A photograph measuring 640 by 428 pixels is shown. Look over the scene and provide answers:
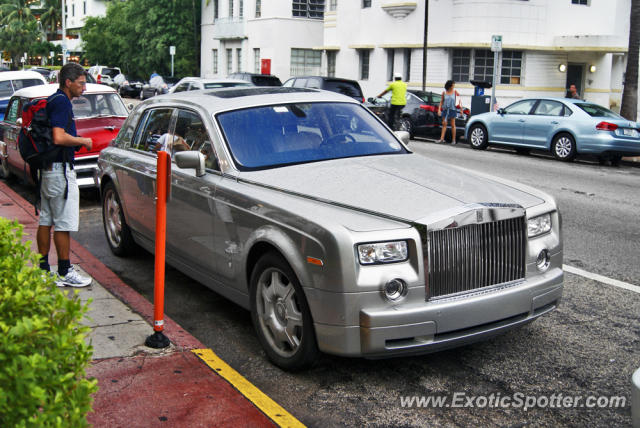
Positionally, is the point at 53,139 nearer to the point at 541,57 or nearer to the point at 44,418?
the point at 44,418

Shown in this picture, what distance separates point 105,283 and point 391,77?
30838 millimetres

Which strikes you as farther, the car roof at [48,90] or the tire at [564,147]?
the tire at [564,147]

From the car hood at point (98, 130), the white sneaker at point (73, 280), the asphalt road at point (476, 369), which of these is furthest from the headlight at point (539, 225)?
the car hood at point (98, 130)

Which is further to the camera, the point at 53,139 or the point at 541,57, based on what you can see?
the point at 541,57

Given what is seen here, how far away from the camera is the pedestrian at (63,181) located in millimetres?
6090

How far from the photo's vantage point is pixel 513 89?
101ft

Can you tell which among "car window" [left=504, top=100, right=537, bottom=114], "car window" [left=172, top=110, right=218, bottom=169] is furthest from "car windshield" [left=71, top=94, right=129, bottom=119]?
"car window" [left=504, top=100, right=537, bottom=114]

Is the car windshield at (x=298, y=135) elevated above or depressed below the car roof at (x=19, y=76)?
below

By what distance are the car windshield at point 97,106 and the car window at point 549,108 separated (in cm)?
1064

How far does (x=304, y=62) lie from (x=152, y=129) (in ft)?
132

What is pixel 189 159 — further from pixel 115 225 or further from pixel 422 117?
pixel 422 117

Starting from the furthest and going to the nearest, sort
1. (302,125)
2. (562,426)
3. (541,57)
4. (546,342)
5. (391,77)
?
(391,77) → (541,57) → (302,125) → (546,342) → (562,426)

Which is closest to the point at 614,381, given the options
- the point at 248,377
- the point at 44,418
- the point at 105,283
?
the point at 248,377

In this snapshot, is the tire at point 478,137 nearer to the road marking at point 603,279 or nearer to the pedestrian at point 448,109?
the pedestrian at point 448,109
